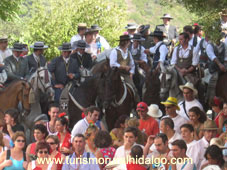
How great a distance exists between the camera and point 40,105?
19281mm

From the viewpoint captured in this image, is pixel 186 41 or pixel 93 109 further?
pixel 186 41

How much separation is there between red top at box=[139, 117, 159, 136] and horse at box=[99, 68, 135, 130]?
2.55 m

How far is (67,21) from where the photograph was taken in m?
31.1

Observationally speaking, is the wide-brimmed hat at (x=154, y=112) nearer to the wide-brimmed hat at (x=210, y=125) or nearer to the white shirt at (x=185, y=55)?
the wide-brimmed hat at (x=210, y=125)

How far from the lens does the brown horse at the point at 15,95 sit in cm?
1881

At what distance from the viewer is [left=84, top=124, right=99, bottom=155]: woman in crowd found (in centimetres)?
1409

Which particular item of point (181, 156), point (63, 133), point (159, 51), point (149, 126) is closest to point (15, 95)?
point (63, 133)

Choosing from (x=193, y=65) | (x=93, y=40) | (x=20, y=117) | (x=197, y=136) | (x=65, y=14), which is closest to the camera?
(x=197, y=136)

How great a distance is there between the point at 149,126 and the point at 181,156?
328cm

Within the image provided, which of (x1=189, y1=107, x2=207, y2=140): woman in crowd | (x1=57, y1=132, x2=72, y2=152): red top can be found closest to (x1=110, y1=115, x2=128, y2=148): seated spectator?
(x1=57, y1=132, x2=72, y2=152): red top

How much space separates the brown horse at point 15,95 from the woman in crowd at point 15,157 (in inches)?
191

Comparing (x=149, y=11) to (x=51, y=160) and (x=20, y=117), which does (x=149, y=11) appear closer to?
(x=20, y=117)

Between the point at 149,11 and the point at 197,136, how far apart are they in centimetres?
5312

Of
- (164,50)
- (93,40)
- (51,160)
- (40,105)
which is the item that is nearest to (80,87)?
(40,105)
